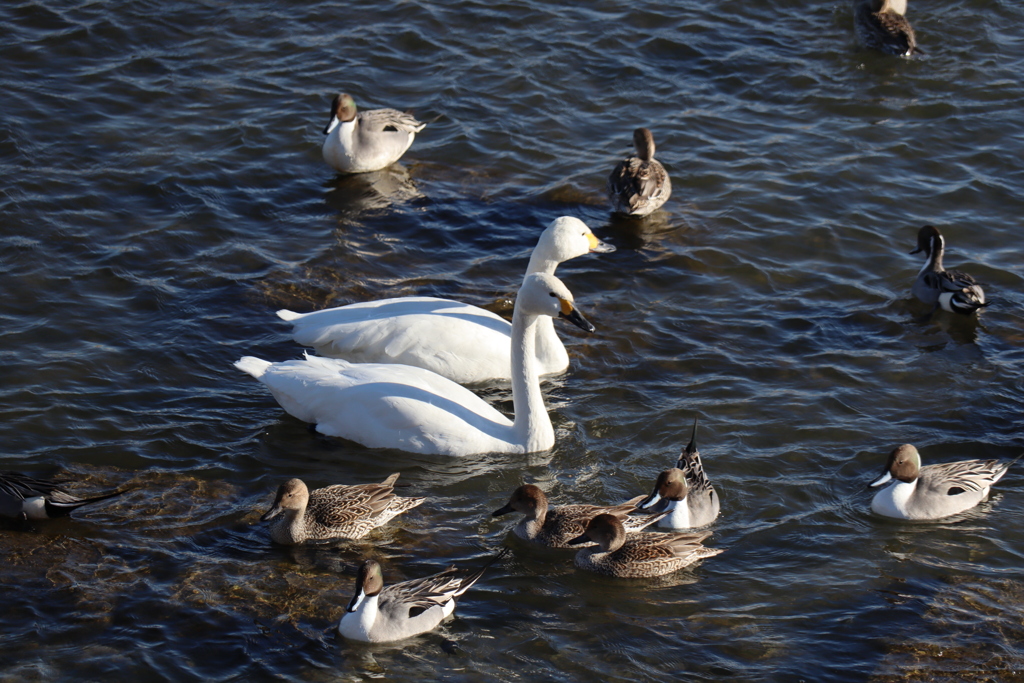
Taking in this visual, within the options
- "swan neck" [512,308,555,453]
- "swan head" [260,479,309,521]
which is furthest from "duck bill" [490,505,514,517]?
"swan head" [260,479,309,521]

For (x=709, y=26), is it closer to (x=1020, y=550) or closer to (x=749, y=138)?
(x=749, y=138)

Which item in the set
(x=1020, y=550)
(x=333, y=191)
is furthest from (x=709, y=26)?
(x=1020, y=550)

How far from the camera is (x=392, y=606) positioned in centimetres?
659

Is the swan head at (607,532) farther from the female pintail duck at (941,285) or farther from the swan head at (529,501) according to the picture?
the female pintail duck at (941,285)

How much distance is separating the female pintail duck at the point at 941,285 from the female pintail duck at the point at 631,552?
14.2 feet

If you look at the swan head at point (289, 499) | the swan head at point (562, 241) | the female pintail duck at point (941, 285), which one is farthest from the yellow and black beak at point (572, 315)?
the female pintail duck at point (941, 285)

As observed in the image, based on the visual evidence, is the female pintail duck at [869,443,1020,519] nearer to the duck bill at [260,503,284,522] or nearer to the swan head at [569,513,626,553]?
the swan head at [569,513,626,553]

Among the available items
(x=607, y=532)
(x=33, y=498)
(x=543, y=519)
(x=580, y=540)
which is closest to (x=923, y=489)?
(x=607, y=532)

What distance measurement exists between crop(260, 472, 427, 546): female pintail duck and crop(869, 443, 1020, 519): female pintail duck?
3.26 m

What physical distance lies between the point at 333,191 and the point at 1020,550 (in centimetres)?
778

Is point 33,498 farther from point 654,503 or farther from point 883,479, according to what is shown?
point 883,479

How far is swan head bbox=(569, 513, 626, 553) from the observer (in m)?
7.27

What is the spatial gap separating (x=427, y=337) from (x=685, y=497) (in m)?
2.65

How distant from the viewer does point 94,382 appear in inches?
361
